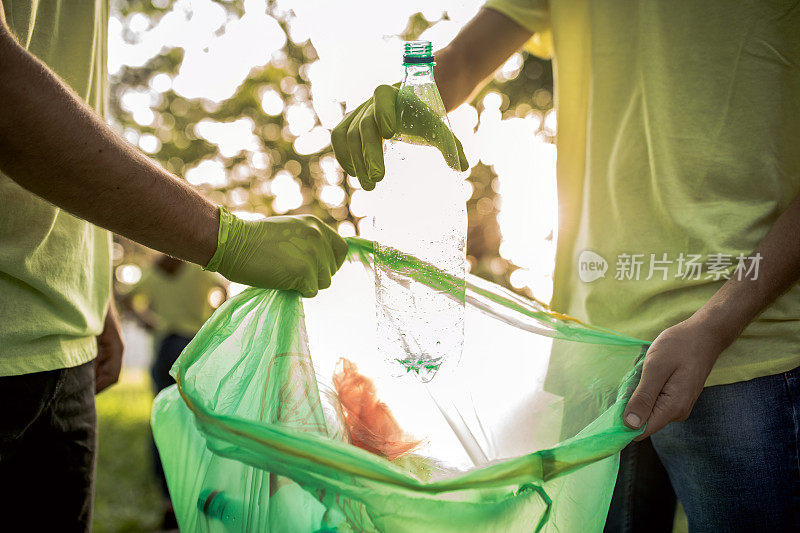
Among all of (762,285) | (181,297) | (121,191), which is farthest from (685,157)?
(181,297)

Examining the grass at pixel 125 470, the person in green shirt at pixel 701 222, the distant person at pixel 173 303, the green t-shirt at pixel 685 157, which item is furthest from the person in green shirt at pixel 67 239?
the distant person at pixel 173 303

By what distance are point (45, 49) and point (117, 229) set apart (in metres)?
0.38

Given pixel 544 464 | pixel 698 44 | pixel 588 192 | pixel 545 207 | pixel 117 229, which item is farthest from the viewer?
pixel 545 207

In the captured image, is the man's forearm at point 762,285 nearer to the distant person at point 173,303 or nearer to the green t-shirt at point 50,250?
the green t-shirt at point 50,250

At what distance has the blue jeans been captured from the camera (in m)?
1.07

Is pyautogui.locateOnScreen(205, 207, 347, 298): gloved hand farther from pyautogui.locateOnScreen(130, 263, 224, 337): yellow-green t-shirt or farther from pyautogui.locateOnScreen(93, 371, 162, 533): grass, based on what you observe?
pyautogui.locateOnScreen(130, 263, 224, 337): yellow-green t-shirt

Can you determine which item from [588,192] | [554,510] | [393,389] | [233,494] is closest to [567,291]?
[588,192]

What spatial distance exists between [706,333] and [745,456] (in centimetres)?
26

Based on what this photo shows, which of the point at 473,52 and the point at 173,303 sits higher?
the point at 473,52

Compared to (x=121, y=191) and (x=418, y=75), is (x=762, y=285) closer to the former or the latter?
(x=418, y=75)

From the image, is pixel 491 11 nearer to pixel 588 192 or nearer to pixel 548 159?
pixel 588 192

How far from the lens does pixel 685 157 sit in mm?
1158

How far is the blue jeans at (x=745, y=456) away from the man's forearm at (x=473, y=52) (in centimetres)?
80

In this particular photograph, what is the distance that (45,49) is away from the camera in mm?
1041
